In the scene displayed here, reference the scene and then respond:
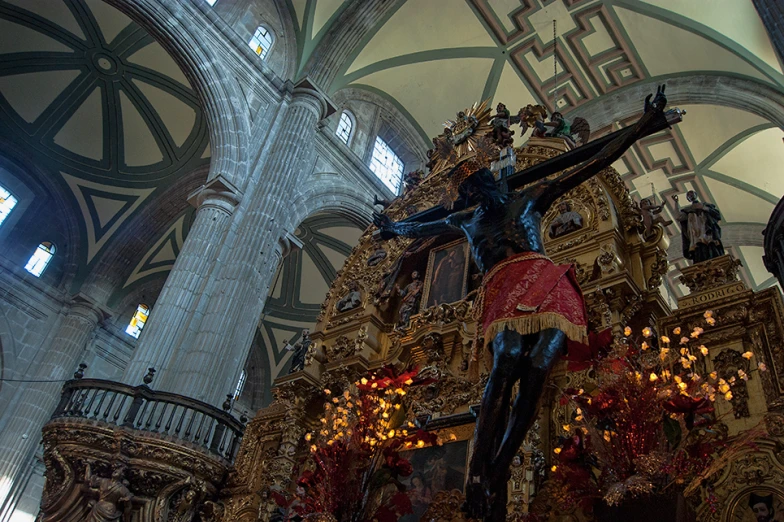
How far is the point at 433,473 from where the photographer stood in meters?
4.49

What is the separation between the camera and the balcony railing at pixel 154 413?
6.72m

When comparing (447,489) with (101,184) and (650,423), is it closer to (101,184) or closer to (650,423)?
(650,423)

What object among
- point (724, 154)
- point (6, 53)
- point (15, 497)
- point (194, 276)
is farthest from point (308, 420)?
point (6, 53)

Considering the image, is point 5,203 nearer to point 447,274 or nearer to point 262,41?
point 262,41

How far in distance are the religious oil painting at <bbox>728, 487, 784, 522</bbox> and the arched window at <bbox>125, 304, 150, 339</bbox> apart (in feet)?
56.8

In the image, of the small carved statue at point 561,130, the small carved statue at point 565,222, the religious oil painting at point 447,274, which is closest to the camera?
the small carved statue at point 565,222

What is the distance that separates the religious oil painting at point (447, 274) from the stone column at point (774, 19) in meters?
4.23

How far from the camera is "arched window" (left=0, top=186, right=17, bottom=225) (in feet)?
53.5

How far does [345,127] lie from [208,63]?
4.88 meters

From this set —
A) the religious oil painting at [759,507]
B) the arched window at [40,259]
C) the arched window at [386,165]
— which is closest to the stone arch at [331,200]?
the arched window at [386,165]

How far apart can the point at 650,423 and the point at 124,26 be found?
49.0ft

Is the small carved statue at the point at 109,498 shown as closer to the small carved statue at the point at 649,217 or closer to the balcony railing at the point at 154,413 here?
the balcony railing at the point at 154,413

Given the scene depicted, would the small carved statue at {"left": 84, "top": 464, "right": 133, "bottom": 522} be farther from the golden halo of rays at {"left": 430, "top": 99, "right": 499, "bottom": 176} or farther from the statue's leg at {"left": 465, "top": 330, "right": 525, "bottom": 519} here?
the golden halo of rays at {"left": 430, "top": 99, "right": 499, "bottom": 176}

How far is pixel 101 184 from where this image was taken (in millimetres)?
17438
